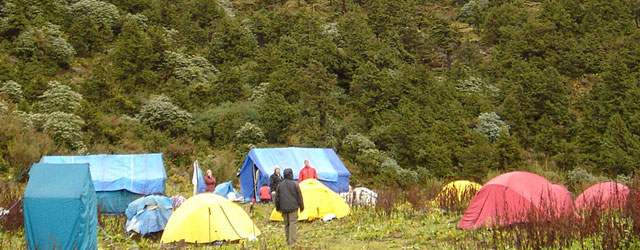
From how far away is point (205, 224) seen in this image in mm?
10695

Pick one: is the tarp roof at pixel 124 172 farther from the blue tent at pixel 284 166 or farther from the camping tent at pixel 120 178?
the blue tent at pixel 284 166

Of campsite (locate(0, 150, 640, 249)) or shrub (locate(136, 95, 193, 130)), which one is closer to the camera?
campsite (locate(0, 150, 640, 249))

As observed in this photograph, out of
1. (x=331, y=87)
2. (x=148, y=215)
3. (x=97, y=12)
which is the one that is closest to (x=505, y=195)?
(x=148, y=215)

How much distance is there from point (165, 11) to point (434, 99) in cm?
2487

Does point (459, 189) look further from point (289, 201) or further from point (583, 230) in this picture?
point (583, 230)

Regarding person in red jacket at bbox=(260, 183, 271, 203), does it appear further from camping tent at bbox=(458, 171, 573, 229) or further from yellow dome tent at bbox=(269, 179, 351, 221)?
camping tent at bbox=(458, 171, 573, 229)

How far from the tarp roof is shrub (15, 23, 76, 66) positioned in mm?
21180

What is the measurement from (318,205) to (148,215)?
422cm

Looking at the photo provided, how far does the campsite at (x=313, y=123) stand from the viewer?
10297 millimetres

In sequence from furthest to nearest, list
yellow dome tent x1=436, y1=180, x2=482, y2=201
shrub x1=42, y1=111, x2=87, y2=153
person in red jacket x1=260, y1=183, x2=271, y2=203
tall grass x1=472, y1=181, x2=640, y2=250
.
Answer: shrub x1=42, y1=111, x2=87, y2=153, person in red jacket x1=260, y1=183, x2=271, y2=203, yellow dome tent x1=436, y1=180, x2=482, y2=201, tall grass x1=472, y1=181, x2=640, y2=250

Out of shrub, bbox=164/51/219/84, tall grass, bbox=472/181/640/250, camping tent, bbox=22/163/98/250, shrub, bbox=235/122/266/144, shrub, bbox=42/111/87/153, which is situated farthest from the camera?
shrub, bbox=164/51/219/84

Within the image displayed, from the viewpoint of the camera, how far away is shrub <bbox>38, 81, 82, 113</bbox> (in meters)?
29.0

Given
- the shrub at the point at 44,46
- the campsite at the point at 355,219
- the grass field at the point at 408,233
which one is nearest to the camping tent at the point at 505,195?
the campsite at the point at 355,219

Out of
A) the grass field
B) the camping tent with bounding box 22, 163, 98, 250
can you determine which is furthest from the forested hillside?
the camping tent with bounding box 22, 163, 98, 250
